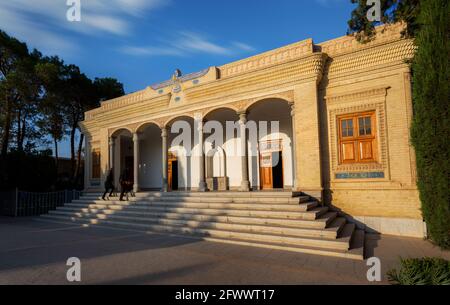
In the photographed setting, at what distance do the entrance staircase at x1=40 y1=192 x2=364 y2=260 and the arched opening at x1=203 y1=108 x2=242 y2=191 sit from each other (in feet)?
11.0

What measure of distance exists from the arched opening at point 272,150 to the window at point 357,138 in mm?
3782

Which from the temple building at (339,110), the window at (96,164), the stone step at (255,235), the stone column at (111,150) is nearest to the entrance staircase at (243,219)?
the stone step at (255,235)

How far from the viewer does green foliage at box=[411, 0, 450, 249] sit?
612cm

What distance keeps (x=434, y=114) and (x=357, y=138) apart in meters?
2.82

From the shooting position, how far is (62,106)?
2083 centimetres

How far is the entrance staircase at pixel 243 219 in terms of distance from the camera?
6748 millimetres

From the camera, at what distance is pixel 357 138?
29.8 feet

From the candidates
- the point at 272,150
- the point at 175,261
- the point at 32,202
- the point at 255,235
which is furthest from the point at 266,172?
the point at 32,202

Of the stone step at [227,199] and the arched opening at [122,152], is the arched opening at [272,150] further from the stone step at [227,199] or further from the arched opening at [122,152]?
the arched opening at [122,152]

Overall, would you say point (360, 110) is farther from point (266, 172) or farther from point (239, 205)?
point (266, 172)

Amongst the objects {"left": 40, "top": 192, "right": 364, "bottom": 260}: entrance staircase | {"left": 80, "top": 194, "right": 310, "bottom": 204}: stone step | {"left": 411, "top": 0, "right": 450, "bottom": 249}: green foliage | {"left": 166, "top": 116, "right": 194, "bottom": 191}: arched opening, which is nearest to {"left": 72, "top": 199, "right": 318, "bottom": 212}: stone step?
{"left": 40, "top": 192, "right": 364, "bottom": 260}: entrance staircase

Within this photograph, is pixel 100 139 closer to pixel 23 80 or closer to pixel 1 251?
pixel 23 80
